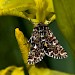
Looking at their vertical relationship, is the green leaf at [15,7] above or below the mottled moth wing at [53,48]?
above

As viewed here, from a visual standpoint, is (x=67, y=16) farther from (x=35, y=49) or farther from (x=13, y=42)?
(x=13, y=42)

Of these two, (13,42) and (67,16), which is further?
(13,42)

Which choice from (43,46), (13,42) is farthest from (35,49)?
(13,42)

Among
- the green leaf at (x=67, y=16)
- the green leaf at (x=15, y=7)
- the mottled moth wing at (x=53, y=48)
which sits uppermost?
the green leaf at (x=15, y=7)

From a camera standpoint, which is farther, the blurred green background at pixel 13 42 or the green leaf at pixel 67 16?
the blurred green background at pixel 13 42

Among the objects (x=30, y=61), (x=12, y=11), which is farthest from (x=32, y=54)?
(x=12, y=11)

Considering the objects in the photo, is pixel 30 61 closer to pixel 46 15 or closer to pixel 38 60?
pixel 38 60
